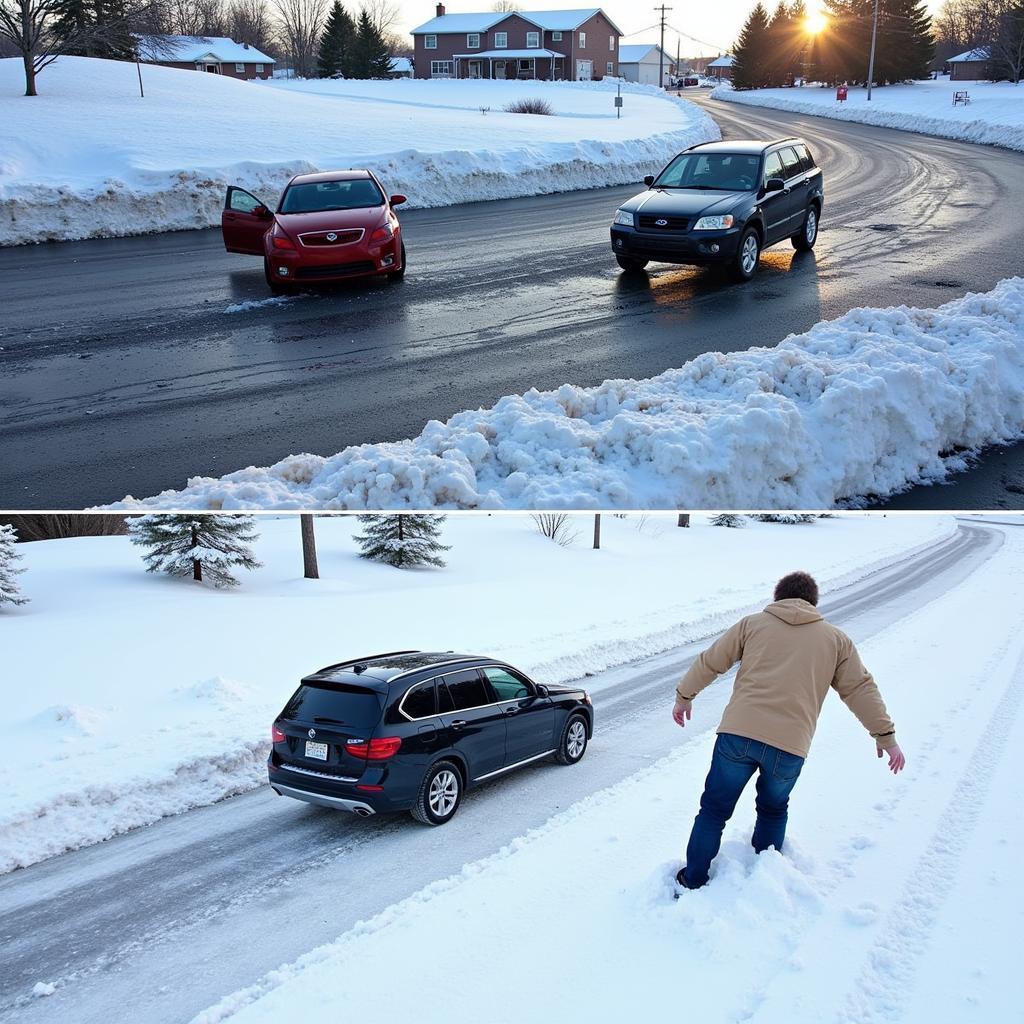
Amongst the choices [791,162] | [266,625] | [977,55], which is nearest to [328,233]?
[266,625]

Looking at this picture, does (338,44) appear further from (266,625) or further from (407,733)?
(407,733)

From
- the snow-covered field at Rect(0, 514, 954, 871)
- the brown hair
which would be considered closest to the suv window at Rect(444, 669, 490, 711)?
the snow-covered field at Rect(0, 514, 954, 871)

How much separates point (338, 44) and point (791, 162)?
82970 mm

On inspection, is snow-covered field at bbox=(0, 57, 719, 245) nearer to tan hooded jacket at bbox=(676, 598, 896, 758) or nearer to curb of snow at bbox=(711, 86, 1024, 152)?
curb of snow at bbox=(711, 86, 1024, 152)

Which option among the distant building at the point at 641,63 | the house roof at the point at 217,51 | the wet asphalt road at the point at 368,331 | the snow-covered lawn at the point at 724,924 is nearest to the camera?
the snow-covered lawn at the point at 724,924

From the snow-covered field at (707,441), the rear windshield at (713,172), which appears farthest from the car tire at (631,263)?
the snow-covered field at (707,441)

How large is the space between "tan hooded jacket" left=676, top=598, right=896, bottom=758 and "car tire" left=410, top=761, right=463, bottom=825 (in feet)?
8.91

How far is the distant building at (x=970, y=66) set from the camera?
322 ft

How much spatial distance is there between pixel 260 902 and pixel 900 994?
354 centimetres

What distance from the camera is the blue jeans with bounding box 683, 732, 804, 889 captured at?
514 centimetres

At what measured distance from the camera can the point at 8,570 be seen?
1361 cm

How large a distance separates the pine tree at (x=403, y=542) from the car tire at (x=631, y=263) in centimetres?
545

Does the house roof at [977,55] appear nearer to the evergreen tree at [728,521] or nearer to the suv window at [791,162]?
the suv window at [791,162]

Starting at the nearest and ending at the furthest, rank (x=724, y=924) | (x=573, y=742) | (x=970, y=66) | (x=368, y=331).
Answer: (x=724, y=924), (x=573, y=742), (x=368, y=331), (x=970, y=66)
